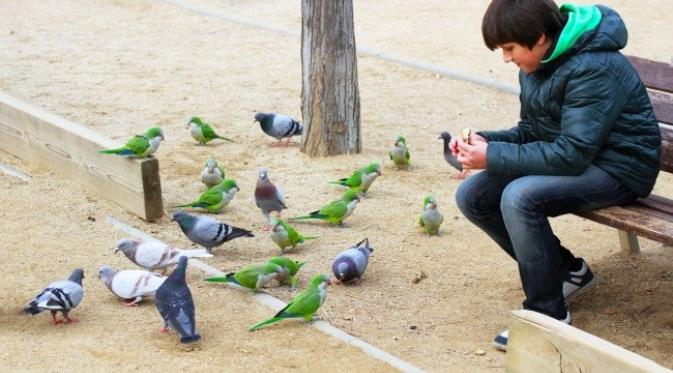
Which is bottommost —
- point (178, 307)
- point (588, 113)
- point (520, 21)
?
point (178, 307)

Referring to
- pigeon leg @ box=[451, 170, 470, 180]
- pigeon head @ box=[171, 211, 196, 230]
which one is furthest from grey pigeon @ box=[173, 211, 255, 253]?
pigeon leg @ box=[451, 170, 470, 180]

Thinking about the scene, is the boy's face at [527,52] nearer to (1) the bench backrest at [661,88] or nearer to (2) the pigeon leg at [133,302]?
(1) the bench backrest at [661,88]

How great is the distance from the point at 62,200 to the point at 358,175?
6.63 feet

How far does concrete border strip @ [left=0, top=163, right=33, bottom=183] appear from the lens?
7718mm

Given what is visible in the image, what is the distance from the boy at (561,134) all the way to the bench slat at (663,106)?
0.92 meters

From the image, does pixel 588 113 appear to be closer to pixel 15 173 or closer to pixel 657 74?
pixel 657 74

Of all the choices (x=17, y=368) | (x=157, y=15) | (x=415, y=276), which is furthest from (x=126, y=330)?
(x=157, y=15)

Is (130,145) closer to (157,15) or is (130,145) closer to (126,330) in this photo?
(126,330)

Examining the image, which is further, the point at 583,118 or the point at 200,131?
the point at 200,131

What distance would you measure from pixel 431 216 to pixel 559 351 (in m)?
2.73

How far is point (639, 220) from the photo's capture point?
4.88 meters

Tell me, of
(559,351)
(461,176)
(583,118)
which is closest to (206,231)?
(461,176)

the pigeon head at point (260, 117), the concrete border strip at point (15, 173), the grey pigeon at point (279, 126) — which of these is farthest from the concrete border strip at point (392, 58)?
the concrete border strip at point (15, 173)

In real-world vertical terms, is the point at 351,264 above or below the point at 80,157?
below
